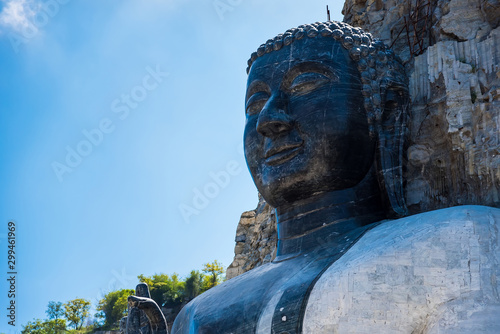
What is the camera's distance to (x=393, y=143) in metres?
5.44

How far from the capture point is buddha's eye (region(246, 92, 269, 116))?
568 centimetres

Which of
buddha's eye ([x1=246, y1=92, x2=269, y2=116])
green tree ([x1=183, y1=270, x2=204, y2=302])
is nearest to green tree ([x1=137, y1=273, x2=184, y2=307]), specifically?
green tree ([x1=183, y1=270, x2=204, y2=302])

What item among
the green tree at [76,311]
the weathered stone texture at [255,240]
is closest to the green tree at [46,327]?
the green tree at [76,311]

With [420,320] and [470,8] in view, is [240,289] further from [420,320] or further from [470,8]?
[470,8]

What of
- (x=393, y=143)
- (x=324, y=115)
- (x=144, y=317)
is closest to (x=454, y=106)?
(x=393, y=143)

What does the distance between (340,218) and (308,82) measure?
121cm

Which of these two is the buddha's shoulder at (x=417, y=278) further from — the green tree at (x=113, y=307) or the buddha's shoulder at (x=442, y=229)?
the green tree at (x=113, y=307)

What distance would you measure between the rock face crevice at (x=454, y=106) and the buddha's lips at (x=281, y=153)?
1.15 meters

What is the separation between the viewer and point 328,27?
576cm

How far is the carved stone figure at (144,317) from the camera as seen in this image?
19.6 ft

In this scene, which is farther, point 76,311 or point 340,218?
point 76,311

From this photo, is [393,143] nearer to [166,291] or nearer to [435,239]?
[435,239]

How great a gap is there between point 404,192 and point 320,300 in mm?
1877

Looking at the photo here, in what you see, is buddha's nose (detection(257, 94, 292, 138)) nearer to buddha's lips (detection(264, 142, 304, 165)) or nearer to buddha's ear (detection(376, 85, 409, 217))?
buddha's lips (detection(264, 142, 304, 165))
